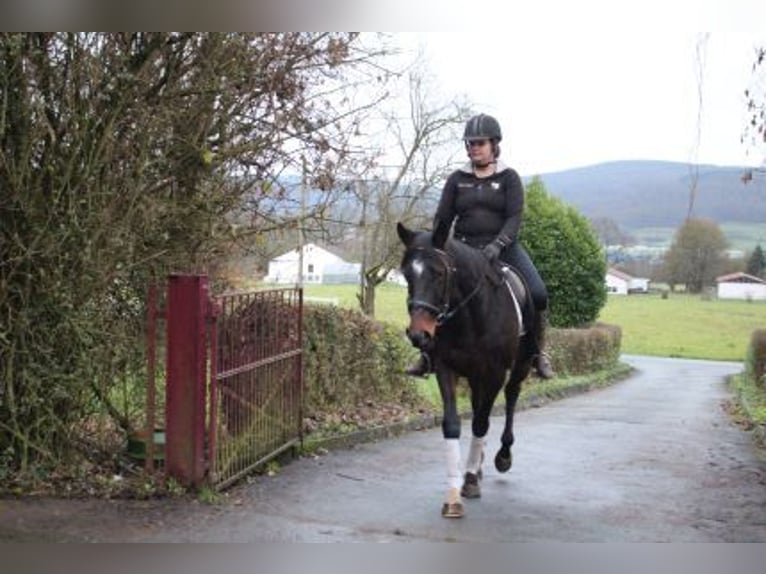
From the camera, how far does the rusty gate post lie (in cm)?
503

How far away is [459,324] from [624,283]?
703 centimetres

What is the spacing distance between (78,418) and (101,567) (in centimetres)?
152

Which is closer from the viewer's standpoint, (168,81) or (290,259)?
(168,81)

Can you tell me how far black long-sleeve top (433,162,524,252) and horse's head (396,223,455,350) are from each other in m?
0.63

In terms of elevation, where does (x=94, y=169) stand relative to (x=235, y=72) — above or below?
below

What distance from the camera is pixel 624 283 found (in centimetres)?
1160

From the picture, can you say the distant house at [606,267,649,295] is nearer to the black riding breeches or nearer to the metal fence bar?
the black riding breeches

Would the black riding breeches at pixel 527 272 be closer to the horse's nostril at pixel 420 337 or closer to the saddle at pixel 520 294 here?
the saddle at pixel 520 294

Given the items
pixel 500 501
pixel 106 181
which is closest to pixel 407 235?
pixel 500 501

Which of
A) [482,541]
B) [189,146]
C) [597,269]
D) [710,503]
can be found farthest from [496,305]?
[597,269]

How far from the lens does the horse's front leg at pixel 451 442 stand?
4969mm

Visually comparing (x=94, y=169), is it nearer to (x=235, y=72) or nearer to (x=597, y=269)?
(x=235, y=72)

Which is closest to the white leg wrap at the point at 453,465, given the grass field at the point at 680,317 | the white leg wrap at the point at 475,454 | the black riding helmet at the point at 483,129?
the white leg wrap at the point at 475,454

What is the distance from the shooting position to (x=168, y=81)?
19.1 ft
